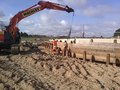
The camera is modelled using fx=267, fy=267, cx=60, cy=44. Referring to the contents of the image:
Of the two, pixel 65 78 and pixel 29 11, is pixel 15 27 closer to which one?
pixel 29 11

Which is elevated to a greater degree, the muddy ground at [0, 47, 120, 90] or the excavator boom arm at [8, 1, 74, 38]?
the excavator boom arm at [8, 1, 74, 38]

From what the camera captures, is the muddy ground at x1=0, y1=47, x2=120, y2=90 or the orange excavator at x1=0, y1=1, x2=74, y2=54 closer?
the muddy ground at x1=0, y1=47, x2=120, y2=90

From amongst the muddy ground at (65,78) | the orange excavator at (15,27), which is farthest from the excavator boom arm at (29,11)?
the muddy ground at (65,78)

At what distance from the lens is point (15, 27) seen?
22109mm

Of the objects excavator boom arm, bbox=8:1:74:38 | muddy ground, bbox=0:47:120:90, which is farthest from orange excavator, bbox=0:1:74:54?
muddy ground, bbox=0:47:120:90

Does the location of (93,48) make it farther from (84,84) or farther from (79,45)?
(84,84)

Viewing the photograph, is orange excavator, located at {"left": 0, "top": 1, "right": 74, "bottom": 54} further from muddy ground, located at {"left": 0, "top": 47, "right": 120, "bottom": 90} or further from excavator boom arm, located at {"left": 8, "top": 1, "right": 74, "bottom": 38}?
muddy ground, located at {"left": 0, "top": 47, "right": 120, "bottom": 90}

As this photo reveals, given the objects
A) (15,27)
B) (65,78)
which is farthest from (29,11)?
(65,78)

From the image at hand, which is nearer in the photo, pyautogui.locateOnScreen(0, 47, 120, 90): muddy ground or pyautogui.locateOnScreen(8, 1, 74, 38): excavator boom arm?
pyautogui.locateOnScreen(0, 47, 120, 90): muddy ground

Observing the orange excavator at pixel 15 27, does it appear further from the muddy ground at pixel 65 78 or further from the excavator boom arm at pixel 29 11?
the muddy ground at pixel 65 78

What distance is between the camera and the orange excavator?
20970 millimetres

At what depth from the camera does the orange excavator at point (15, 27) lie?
826 inches

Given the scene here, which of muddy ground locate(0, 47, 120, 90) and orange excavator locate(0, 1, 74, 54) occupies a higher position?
orange excavator locate(0, 1, 74, 54)

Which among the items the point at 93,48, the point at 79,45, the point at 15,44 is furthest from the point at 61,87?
the point at 15,44
